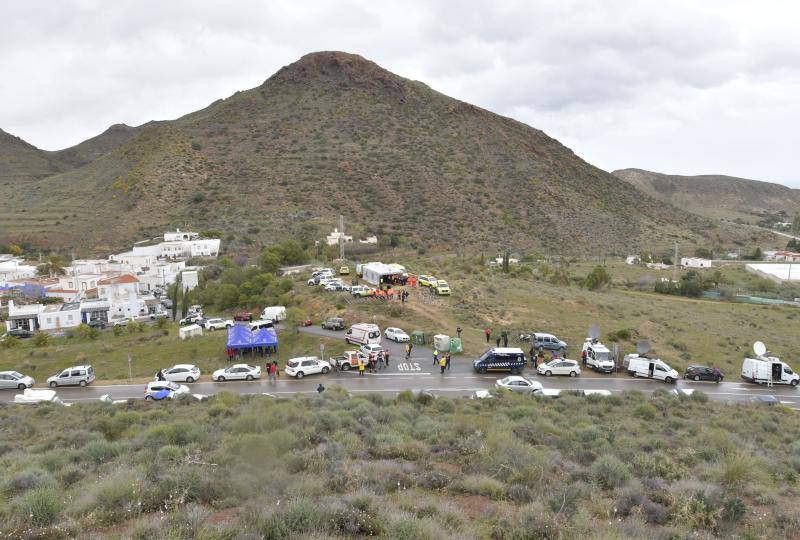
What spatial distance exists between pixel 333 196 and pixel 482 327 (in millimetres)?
57894

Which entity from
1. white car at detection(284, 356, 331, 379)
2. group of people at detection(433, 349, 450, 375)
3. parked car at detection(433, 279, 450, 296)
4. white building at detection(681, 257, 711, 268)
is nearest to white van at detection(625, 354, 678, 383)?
group of people at detection(433, 349, 450, 375)

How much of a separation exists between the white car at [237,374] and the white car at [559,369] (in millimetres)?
14136

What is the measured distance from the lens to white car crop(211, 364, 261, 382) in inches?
979

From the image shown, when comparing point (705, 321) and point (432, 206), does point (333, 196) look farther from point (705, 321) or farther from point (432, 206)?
point (705, 321)

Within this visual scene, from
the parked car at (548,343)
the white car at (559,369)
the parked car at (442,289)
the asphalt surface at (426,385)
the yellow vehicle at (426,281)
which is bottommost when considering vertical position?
the asphalt surface at (426,385)

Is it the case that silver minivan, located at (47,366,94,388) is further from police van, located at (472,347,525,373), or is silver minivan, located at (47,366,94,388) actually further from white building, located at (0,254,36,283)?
white building, located at (0,254,36,283)

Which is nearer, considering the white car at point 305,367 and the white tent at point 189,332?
the white car at point 305,367

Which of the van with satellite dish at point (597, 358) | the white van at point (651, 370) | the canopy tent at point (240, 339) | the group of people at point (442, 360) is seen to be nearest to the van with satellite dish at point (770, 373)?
the white van at point (651, 370)

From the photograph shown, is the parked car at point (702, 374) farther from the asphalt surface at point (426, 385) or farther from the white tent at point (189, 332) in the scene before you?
the white tent at point (189, 332)

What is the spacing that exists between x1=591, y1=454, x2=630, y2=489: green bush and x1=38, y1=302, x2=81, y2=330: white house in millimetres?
51229

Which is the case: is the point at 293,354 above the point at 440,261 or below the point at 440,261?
below

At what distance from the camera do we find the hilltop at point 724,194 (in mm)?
174375

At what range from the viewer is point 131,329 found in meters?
40.5

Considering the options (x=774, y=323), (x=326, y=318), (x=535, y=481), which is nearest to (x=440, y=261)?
(x=326, y=318)
